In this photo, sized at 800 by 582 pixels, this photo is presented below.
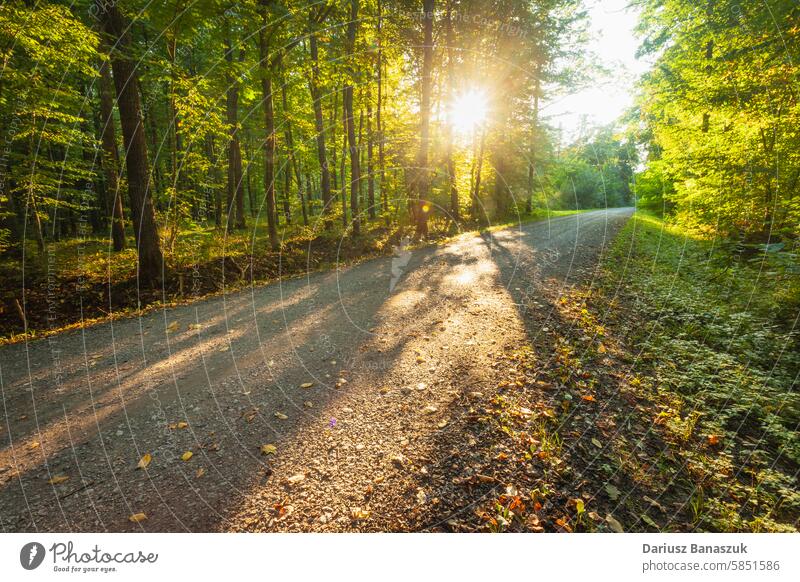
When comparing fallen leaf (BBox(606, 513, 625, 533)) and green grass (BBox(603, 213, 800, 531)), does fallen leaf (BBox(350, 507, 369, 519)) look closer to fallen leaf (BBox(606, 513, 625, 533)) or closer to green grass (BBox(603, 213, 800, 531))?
fallen leaf (BBox(606, 513, 625, 533))

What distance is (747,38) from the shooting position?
7340mm

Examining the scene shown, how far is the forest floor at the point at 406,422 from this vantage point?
305 centimetres

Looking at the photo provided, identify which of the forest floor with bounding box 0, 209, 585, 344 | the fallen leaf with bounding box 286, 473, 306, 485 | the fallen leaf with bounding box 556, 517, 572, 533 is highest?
the forest floor with bounding box 0, 209, 585, 344

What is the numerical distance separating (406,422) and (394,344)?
217cm

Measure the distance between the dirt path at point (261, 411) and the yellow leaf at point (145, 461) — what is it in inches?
1.9

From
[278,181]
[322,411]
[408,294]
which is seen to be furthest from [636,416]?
[278,181]


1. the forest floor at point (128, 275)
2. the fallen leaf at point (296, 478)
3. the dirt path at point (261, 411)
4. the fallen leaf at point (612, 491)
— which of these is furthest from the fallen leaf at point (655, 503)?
the forest floor at point (128, 275)

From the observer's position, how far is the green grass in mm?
3301

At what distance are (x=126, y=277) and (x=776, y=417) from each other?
14327 mm

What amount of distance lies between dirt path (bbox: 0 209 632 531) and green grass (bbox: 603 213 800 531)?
208 cm

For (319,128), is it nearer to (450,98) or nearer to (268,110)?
(268,110)

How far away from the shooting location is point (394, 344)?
6.18 metres

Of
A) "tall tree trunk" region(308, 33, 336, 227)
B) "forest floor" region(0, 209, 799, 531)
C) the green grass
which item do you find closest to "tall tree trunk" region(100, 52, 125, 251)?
"tall tree trunk" region(308, 33, 336, 227)

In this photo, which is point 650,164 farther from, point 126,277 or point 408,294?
point 126,277
